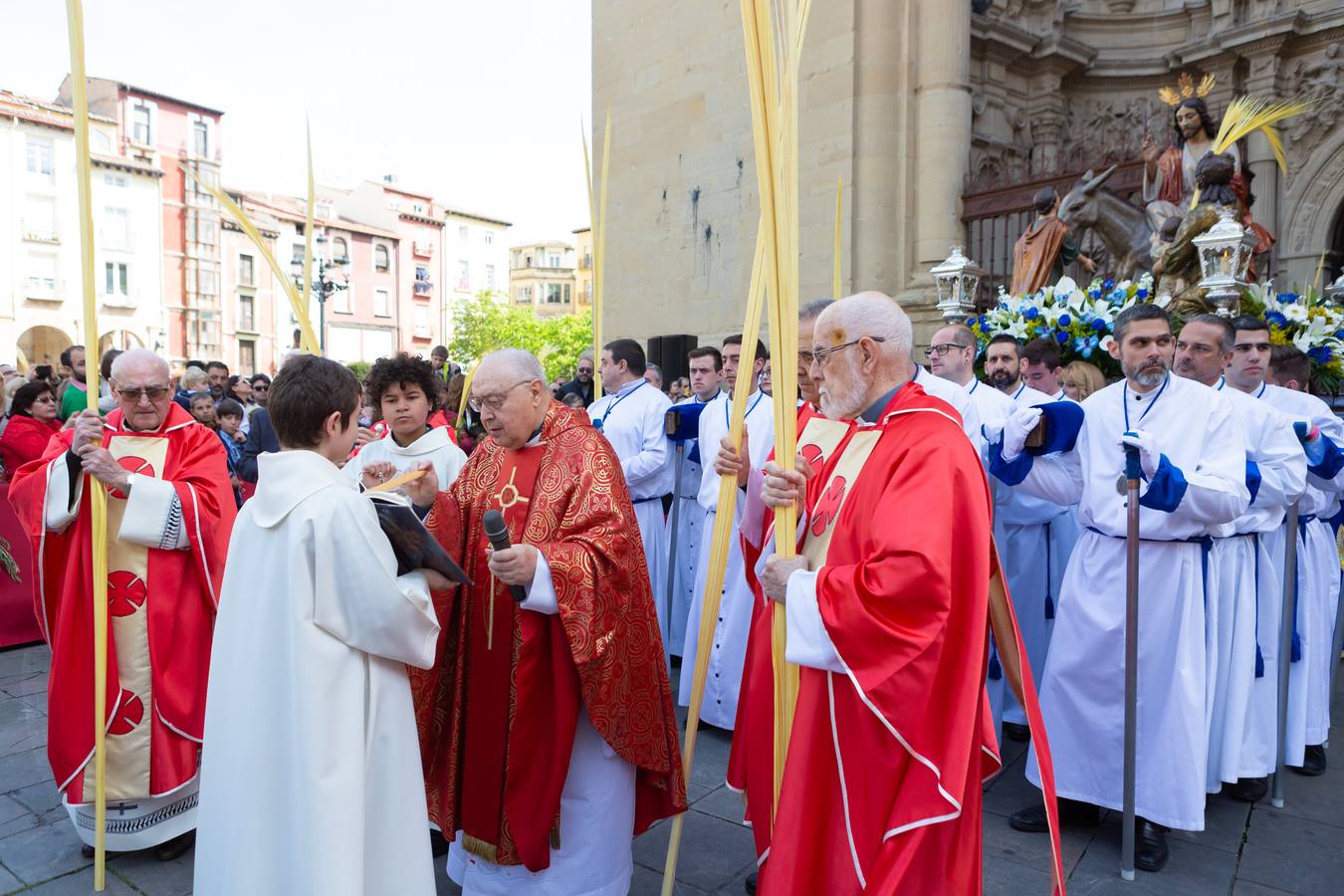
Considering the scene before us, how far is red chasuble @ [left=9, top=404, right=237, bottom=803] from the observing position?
11.6 ft

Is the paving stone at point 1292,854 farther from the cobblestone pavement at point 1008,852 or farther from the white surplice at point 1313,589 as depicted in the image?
the white surplice at point 1313,589

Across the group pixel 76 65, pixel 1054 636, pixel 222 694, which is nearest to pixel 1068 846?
pixel 1054 636

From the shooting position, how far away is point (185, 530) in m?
3.64

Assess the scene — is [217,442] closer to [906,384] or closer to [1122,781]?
[906,384]

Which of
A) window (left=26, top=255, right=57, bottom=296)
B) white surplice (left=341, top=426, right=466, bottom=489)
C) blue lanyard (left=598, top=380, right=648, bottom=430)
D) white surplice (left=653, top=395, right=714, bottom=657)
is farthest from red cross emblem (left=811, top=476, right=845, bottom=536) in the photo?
window (left=26, top=255, right=57, bottom=296)

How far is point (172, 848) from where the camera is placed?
142 inches

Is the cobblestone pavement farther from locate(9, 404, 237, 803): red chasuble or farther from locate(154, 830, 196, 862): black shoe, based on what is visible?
locate(9, 404, 237, 803): red chasuble

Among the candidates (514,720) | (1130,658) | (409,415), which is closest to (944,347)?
(1130,658)

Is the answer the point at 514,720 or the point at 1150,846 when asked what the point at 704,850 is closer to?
the point at 514,720

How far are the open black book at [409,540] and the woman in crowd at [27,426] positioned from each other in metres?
5.25

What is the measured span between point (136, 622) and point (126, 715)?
1.17 feet

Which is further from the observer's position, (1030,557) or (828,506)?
(1030,557)

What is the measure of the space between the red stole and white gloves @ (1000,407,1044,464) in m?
2.05

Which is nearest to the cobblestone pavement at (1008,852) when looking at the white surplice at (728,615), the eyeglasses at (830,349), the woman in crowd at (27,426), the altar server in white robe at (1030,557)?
the white surplice at (728,615)
